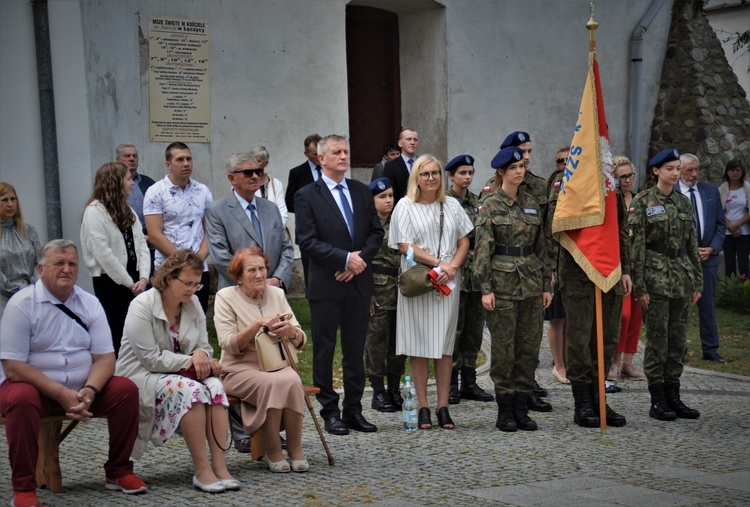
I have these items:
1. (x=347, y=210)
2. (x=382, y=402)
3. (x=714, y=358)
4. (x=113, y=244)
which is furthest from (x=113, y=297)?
(x=714, y=358)

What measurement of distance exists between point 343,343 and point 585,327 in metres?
1.91

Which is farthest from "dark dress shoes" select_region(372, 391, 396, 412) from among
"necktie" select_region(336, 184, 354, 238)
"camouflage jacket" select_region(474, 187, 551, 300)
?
"necktie" select_region(336, 184, 354, 238)

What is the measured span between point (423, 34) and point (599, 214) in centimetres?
840

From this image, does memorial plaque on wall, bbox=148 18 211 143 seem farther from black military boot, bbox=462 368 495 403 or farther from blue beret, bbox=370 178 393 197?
black military boot, bbox=462 368 495 403

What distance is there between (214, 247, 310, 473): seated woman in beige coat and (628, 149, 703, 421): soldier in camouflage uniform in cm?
317

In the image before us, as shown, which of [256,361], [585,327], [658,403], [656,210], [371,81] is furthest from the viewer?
[371,81]

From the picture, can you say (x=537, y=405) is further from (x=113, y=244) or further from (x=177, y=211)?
(x=113, y=244)

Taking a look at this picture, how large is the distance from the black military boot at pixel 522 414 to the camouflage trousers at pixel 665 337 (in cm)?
115

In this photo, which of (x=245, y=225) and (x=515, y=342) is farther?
(x=515, y=342)

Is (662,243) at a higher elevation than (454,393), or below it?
higher

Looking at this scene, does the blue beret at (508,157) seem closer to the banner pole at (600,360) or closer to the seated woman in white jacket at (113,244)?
the banner pole at (600,360)

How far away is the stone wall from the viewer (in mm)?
18250

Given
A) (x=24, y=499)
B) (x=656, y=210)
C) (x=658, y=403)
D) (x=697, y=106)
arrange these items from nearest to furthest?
→ (x=24, y=499) < (x=658, y=403) < (x=656, y=210) < (x=697, y=106)

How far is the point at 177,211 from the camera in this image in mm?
9320
